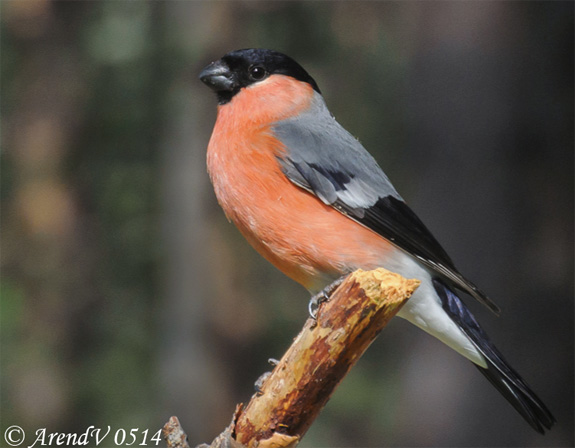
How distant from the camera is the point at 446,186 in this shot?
17.3 ft

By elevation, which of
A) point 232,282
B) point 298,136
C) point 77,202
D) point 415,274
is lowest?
point 232,282

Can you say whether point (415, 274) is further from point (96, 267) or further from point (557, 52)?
point (96, 267)

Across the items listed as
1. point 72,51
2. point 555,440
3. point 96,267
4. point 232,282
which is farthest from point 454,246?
point 72,51

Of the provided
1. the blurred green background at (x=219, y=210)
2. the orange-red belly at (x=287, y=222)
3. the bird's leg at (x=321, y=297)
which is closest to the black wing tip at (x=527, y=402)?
the orange-red belly at (x=287, y=222)

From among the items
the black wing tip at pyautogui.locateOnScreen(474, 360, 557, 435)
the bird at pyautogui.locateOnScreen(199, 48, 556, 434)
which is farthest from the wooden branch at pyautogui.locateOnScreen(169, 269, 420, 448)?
the black wing tip at pyautogui.locateOnScreen(474, 360, 557, 435)

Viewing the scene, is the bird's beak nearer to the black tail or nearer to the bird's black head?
the bird's black head

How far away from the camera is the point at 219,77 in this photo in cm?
343

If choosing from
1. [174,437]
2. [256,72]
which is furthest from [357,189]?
[174,437]

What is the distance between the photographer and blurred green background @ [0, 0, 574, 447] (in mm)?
5133

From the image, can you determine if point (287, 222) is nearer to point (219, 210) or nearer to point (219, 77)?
point (219, 77)

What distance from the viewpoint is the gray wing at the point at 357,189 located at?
3.06m

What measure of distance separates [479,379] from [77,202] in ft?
12.1

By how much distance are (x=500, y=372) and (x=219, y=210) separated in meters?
3.54

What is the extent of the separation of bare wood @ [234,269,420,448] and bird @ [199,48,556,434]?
345 millimetres
